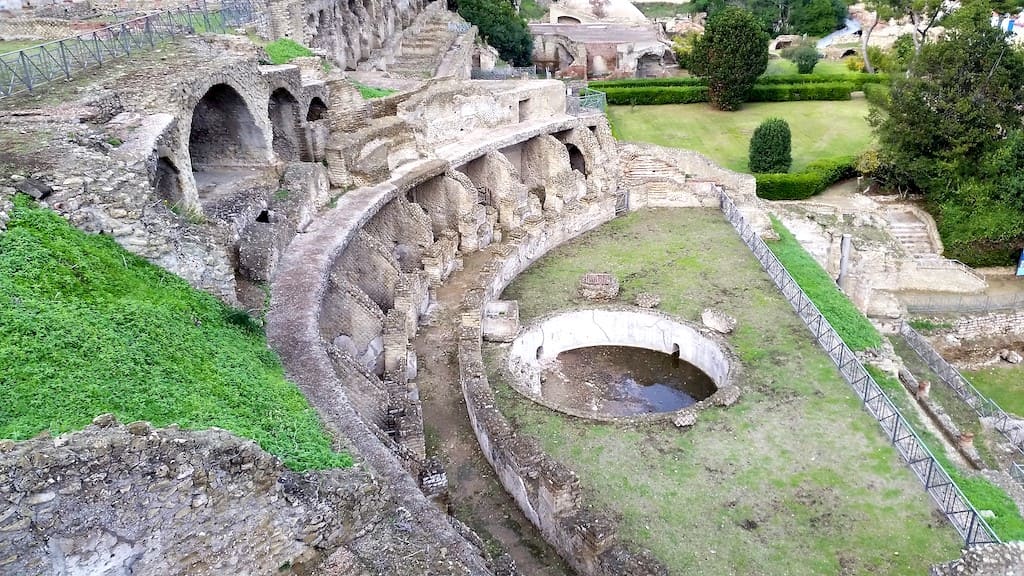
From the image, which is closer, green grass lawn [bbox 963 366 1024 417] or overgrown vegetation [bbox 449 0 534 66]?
green grass lawn [bbox 963 366 1024 417]

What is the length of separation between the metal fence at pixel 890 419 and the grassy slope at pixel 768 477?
0.16 m

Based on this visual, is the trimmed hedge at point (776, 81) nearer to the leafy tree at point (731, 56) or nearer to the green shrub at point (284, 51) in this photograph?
the leafy tree at point (731, 56)

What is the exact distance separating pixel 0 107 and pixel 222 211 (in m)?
3.48

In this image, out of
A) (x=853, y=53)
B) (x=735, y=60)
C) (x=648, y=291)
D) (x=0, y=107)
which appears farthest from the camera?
(x=853, y=53)

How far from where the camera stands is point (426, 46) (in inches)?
1157

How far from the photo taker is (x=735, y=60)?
1267 inches

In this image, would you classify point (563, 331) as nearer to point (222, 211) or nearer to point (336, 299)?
point (336, 299)

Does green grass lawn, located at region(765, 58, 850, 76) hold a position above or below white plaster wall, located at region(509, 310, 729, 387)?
above

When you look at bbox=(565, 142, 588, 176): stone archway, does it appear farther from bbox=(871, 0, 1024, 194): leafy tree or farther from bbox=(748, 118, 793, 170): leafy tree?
bbox=(871, 0, 1024, 194): leafy tree

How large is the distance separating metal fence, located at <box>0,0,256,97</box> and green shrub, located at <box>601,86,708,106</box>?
1865 centimetres

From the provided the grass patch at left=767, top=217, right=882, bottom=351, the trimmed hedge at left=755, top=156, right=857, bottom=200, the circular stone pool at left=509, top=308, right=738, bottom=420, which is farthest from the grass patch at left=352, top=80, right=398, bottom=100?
the trimmed hedge at left=755, top=156, right=857, bottom=200

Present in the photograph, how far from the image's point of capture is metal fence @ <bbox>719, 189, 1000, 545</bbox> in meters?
9.45

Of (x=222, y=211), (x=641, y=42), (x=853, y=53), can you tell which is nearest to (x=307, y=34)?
(x=222, y=211)

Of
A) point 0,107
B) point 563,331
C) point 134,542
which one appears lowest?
point 563,331
